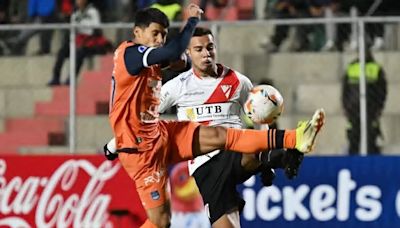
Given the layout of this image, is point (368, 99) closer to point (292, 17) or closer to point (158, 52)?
point (292, 17)

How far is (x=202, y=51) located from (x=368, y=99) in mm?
3848

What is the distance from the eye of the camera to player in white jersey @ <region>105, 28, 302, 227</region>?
12.4 meters

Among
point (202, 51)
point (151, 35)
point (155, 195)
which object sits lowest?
point (155, 195)

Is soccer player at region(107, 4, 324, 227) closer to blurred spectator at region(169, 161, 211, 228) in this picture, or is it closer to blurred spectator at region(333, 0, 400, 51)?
blurred spectator at region(169, 161, 211, 228)

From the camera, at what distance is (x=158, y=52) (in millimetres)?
11094

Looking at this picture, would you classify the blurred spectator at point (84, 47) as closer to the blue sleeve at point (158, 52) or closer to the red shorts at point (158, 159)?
the red shorts at point (158, 159)

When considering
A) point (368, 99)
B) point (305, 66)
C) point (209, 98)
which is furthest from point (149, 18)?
point (305, 66)

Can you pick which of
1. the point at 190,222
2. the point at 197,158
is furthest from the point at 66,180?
the point at 197,158

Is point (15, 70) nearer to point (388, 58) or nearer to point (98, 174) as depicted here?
point (98, 174)

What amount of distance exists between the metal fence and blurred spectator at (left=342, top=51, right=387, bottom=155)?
0.03m

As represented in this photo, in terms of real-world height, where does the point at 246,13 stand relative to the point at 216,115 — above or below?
above

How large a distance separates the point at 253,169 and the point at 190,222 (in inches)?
108

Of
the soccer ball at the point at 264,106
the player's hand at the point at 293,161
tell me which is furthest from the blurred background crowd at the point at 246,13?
the player's hand at the point at 293,161

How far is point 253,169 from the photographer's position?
12.4 metres
